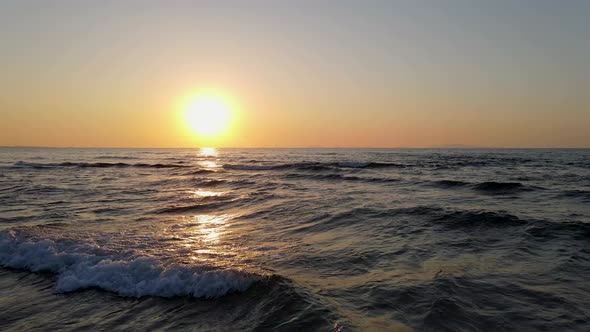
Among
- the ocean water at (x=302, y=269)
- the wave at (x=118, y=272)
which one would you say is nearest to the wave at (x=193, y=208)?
the ocean water at (x=302, y=269)

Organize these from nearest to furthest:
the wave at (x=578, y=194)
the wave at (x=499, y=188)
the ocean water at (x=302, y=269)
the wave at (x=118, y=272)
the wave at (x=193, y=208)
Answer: the ocean water at (x=302, y=269) → the wave at (x=118, y=272) → the wave at (x=193, y=208) → the wave at (x=578, y=194) → the wave at (x=499, y=188)

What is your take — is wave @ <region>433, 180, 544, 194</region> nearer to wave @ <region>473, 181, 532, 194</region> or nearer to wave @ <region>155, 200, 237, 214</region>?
wave @ <region>473, 181, 532, 194</region>

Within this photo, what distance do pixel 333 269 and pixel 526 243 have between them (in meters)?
5.60

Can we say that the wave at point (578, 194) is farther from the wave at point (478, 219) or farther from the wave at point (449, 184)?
the wave at point (478, 219)

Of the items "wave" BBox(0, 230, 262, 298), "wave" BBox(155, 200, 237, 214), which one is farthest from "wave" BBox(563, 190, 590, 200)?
"wave" BBox(0, 230, 262, 298)

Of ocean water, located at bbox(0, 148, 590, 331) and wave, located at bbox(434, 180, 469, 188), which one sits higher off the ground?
wave, located at bbox(434, 180, 469, 188)

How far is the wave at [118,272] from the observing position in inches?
269

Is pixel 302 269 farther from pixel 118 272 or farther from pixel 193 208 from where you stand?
pixel 193 208

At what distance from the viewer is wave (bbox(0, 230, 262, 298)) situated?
269 inches

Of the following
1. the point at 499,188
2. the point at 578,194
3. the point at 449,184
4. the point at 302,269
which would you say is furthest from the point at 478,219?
the point at 449,184

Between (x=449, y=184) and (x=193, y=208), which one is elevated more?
(x=449, y=184)

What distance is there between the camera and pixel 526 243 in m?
9.47

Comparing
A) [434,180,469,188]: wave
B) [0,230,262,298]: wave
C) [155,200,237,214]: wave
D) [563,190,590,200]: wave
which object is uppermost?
[563,190,590,200]: wave

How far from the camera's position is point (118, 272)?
7.68 metres
